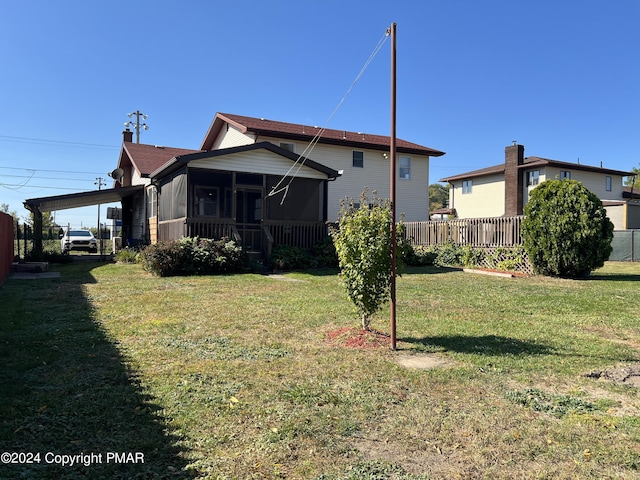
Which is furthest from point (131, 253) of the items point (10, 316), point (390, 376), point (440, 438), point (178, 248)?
point (440, 438)

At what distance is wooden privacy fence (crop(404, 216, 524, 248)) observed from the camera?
50.3 feet

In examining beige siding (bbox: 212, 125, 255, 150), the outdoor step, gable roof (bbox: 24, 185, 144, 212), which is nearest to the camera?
the outdoor step

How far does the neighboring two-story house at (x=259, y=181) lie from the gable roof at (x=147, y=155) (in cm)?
5

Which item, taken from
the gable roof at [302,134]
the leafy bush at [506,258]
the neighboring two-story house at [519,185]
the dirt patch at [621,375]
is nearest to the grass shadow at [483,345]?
the dirt patch at [621,375]

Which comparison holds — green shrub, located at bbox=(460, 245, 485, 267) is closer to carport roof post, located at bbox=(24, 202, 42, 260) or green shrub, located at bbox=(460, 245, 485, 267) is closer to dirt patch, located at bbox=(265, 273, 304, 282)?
dirt patch, located at bbox=(265, 273, 304, 282)

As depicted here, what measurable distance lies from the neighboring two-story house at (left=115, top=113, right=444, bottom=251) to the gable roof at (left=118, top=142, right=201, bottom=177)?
0.16 feet

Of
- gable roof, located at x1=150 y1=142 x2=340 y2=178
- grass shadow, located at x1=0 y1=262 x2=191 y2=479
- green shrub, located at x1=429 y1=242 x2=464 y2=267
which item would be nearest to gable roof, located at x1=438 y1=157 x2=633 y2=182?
Answer: green shrub, located at x1=429 y1=242 x2=464 y2=267

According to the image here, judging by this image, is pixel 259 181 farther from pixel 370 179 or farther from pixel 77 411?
pixel 77 411

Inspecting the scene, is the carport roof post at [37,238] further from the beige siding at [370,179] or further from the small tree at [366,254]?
the small tree at [366,254]

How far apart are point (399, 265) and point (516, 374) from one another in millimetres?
1847

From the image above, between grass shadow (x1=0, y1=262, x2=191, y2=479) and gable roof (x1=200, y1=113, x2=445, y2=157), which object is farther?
gable roof (x1=200, y1=113, x2=445, y2=157)

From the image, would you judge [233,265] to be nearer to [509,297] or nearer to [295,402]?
[509,297]

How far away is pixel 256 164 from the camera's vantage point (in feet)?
52.1

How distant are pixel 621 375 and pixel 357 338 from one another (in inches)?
112
